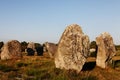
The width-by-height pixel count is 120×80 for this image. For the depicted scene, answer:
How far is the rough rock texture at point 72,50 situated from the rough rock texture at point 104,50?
402cm

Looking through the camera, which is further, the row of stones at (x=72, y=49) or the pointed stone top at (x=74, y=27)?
the pointed stone top at (x=74, y=27)

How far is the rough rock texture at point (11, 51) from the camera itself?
37.1m

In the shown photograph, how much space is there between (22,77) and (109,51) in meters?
12.6

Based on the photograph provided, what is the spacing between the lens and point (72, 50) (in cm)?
2392

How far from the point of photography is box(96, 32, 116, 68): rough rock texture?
91.8 feet

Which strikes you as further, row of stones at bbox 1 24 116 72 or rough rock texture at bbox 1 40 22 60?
rough rock texture at bbox 1 40 22 60

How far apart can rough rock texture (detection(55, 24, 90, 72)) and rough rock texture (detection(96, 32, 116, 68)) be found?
4.02 metres

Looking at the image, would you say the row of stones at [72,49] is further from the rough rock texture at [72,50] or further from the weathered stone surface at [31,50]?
the weathered stone surface at [31,50]

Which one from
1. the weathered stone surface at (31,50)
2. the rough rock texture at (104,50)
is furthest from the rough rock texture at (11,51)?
the rough rock texture at (104,50)

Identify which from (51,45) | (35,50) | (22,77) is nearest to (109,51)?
(22,77)

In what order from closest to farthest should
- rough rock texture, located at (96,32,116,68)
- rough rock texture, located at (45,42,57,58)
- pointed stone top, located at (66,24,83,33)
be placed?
1. pointed stone top, located at (66,24,83,33)
2. rough rock texture, located at (96,32,116,68)
3. rough rock texture, located at (45,42,57,58)

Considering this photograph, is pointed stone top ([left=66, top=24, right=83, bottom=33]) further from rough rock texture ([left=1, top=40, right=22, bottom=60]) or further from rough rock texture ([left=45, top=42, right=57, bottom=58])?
rough rock texture ([left=45, top=42, right=57, bottom=58])

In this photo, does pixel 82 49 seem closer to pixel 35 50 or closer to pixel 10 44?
pixel 10 44

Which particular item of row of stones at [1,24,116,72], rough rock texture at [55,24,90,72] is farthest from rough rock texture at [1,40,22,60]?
rough rock texture at [55,24,90,72]
